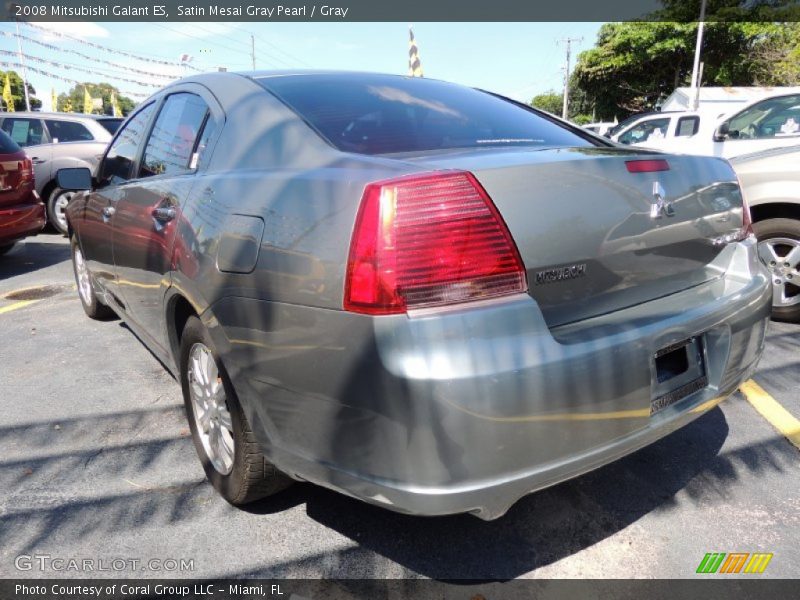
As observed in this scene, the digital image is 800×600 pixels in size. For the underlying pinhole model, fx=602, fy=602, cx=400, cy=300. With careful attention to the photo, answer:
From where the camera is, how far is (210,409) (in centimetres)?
238

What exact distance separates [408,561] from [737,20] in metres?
38.1

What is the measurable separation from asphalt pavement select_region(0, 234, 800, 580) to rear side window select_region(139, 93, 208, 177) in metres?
1.28

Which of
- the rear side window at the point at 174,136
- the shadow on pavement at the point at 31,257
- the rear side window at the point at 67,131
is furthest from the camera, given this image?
the rear side window at the point at 67,131

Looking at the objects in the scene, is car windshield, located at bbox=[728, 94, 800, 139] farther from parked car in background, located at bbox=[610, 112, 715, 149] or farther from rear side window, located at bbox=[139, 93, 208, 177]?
rear side window, located at bbox=[139, 93, 208, 177]

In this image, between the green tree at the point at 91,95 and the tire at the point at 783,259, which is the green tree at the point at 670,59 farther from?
the green tree at the point at 91,95

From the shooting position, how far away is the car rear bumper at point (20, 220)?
20.9 feet

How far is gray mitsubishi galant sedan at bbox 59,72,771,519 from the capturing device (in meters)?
1.50

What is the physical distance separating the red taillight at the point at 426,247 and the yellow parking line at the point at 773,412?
1.94 m

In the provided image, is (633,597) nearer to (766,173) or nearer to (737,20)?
(766,173)

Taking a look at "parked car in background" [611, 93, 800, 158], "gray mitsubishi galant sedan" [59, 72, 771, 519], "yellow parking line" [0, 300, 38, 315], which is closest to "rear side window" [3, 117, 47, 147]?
"yellow parking line" [0, 300, 38, 315]

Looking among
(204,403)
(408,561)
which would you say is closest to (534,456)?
(408,561)

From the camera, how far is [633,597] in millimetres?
1845

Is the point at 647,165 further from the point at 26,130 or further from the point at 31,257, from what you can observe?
the point at 26,130

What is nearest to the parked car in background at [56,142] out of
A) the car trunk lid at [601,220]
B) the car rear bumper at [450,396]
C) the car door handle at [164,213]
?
the car door handle at [164,213]
